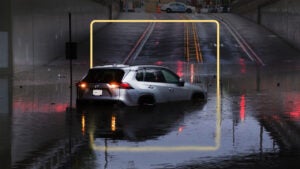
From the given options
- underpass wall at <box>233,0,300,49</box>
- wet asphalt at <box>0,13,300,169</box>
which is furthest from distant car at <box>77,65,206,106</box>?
underpass wall at <box>233,0,300,49</box>

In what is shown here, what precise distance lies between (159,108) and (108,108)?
1513 mm

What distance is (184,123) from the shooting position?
A: 1659cm

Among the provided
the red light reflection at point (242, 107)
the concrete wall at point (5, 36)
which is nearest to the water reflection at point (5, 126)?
the red light reflection at point (242, 107)

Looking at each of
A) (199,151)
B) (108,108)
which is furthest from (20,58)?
(199,151)

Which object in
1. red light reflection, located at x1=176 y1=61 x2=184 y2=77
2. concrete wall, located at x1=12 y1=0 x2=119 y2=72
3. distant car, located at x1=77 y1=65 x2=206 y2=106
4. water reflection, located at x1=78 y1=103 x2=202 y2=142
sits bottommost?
red light reflection, located at x1=176 y1=61 x2=184 y2=77

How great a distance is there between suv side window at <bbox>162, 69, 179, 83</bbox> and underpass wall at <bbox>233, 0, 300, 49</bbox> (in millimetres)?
36195

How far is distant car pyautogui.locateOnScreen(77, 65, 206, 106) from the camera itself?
1966 cm

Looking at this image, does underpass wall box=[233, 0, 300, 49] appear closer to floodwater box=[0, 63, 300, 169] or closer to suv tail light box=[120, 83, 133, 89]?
floodwater box=[0, 63, 300, 169]

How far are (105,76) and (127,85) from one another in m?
0.70

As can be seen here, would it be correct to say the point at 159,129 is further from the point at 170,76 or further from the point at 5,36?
the point at 5,36

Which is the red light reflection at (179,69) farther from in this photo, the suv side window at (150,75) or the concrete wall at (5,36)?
the suv side window at (150,75)

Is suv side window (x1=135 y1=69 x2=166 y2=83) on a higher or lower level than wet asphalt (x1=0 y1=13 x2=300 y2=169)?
higher

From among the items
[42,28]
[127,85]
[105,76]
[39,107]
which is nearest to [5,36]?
[42,28]

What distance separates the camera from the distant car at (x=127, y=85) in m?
19.7
